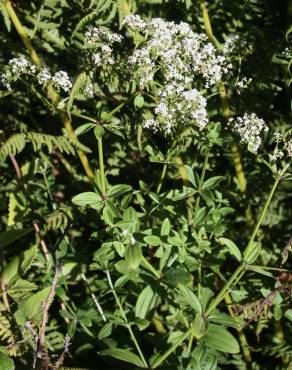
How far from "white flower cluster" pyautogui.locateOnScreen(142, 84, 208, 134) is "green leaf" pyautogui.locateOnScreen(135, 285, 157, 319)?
0.95 m

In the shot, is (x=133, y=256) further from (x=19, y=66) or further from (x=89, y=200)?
(x=19, y=66)

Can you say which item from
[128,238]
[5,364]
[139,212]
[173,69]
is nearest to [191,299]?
[128,238]

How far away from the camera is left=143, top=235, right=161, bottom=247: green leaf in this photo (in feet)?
8.51

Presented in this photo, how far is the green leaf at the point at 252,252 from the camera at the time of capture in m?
2.51

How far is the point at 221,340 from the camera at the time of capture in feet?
8.91

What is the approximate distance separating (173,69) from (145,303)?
1.29m

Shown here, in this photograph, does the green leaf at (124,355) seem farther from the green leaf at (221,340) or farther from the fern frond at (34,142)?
the fern frond at (34,142)

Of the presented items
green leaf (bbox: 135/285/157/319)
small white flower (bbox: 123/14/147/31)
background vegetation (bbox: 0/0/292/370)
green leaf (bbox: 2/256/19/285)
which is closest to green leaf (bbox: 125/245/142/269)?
background vegetation (bbox: 0/0/292/370)

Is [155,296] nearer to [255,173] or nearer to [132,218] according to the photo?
[132,218]

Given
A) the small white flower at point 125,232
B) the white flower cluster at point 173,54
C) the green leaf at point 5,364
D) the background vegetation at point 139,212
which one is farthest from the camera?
the background vegetation at point 139,212

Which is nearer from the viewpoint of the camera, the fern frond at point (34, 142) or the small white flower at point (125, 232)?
the small white flower at point (125, 232)

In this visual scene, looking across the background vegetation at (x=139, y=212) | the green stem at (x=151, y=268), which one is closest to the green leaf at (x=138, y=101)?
the background vegetation at (x=139, y=212)

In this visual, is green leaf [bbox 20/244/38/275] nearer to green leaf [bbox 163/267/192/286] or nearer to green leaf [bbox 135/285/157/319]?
green leaf [bbox 135/285/157/319]

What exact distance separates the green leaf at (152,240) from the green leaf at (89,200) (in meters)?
0.29
